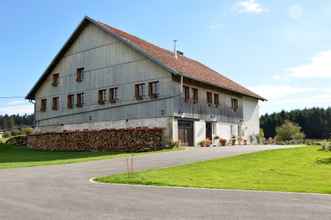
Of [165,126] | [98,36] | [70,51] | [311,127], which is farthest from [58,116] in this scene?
[311,127]

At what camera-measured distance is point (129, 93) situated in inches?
1280

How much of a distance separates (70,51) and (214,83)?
14.8m

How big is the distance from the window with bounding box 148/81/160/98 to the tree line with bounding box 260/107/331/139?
190 ft

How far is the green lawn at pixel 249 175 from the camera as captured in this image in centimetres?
1125

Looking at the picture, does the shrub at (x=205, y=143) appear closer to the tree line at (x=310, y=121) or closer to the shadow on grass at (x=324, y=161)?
the shadow on grass at (x=324, y=161)

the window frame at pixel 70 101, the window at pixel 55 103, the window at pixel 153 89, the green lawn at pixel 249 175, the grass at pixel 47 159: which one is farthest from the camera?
the window at pixel 55 103

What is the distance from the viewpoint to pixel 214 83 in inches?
1342

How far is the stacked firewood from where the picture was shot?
29.2 meters

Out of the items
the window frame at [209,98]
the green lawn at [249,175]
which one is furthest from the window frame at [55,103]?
the green lawn at [249,175]

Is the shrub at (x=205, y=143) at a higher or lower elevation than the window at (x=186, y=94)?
lower

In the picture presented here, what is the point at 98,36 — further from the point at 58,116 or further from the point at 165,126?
the point at 165,126

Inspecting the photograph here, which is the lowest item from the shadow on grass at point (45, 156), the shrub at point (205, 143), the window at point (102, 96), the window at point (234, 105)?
the shadow on grass at point (45, 156)

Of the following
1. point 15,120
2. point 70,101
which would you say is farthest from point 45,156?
point 15,120

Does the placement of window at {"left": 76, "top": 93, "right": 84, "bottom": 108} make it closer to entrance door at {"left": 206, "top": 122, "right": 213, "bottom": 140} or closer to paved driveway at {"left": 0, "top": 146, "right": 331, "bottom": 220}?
entrance door at {"left": 206, "top": 122, "right": 213, "bottom": 140}
